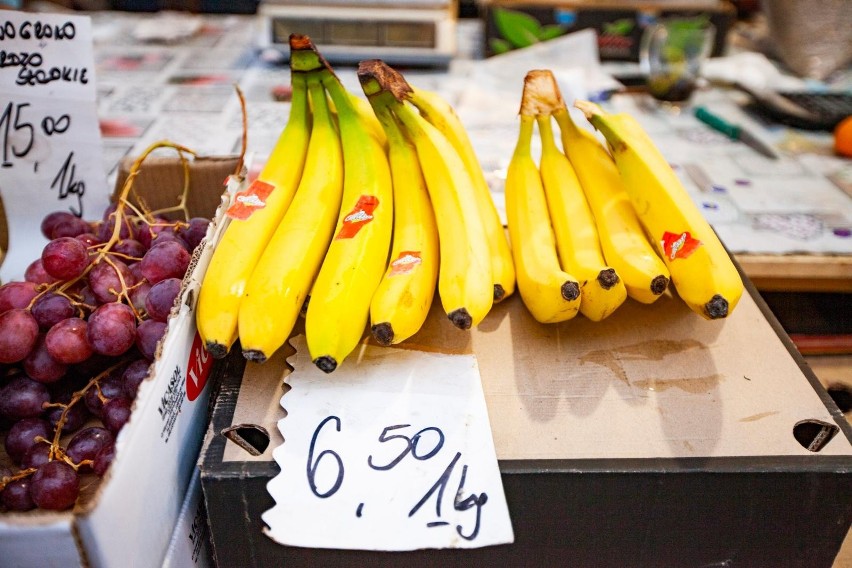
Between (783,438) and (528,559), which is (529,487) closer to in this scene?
(528,559)

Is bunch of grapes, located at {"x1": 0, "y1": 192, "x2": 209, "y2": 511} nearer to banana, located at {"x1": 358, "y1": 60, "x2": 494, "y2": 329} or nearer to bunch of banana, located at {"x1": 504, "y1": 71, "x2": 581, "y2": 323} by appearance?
banana, located at {"x1": 358, "y1": 60, "x2": 494, "y2": 329}

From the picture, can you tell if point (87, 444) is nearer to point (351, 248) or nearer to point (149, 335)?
point (149, 335)

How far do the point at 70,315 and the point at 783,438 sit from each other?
0.80 meters

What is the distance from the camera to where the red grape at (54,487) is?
591 millimetres

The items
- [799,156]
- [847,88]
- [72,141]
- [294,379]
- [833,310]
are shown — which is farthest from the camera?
[847,88]

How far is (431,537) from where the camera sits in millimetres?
614

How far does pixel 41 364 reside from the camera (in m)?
0.71

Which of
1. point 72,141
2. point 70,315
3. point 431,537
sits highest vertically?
point 72,141

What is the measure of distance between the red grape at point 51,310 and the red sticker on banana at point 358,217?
1.05ft

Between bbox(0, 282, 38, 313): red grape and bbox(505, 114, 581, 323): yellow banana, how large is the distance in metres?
0.59

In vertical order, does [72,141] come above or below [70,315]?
above

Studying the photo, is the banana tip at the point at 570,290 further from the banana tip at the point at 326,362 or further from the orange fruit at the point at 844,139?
the orange fruit at the point at 844,139

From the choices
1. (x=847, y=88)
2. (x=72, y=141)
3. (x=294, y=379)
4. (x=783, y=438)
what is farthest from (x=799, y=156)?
(x=72, y=141)

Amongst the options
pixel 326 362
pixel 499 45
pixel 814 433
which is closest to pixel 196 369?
pixel 326 362
